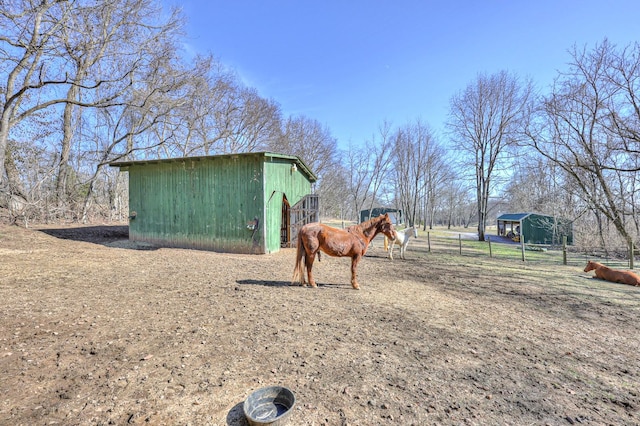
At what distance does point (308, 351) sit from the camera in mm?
3152

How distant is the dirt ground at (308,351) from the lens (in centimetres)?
221

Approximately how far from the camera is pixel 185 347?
3094mm

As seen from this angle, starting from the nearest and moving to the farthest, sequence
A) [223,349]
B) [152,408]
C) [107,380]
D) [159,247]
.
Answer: [152,408], [107,380], [223,349], [159,247]

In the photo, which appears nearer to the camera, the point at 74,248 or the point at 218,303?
the point at 218,303

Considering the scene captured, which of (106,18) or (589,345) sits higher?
Result: (106,18)

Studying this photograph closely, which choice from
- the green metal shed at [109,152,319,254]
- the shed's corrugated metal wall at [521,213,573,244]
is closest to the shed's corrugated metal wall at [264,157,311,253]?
the green metal shed at [109,152,319,254]

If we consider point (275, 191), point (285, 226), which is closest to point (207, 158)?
point (275, 191)

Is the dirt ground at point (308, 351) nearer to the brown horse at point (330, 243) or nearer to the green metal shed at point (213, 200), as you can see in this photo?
the brown horse at point (330, 243)

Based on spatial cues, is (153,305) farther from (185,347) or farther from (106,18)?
(106,18)

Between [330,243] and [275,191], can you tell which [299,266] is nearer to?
[330,243]

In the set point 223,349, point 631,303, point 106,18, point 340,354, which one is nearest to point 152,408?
point 223,349

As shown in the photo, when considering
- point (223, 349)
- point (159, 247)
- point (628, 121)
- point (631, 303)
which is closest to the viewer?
point (223, 349)

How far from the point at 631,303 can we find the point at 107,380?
9.26 metres

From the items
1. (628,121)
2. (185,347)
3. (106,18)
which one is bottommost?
(185,347)
